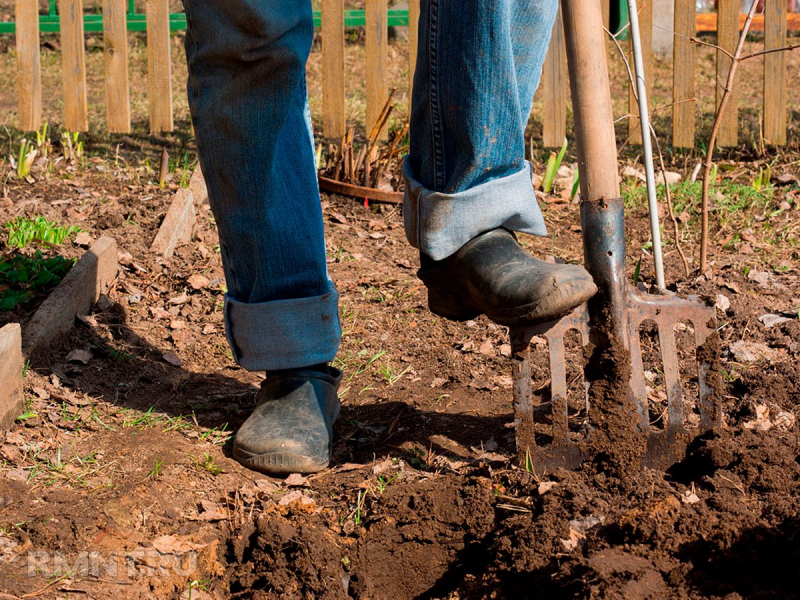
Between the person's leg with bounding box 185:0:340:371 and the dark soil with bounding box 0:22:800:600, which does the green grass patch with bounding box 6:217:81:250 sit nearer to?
the dark soil with bounding box 0:22:800:600

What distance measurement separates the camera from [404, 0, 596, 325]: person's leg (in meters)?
1.71

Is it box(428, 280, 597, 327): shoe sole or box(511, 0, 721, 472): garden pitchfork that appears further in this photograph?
box(511, 0, 721, 472): garden pitchfork

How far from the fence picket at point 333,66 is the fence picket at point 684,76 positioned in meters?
1.88

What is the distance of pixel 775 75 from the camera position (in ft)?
15.4

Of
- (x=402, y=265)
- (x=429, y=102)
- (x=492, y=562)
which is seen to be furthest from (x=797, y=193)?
(x=492, y=562)

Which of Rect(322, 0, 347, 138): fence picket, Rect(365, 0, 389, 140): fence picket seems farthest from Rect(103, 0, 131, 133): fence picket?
Rect(365, 0, 389, 140): fence picket

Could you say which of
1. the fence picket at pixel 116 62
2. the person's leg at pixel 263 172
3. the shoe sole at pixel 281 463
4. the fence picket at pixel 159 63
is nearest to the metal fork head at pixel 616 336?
the shoe sole at pixel 281 463

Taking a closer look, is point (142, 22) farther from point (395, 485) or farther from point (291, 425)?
point (395, 485)

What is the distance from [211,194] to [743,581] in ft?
4.71

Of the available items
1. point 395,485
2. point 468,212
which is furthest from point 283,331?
point 468,212

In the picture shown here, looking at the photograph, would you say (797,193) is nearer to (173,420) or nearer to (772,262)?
(772,262)

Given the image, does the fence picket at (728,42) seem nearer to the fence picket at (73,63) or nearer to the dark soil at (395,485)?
the dark soil at (395,485)

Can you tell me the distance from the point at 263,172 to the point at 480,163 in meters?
0.53

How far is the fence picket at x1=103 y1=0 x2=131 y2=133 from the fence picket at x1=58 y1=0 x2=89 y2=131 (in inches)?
6.0
